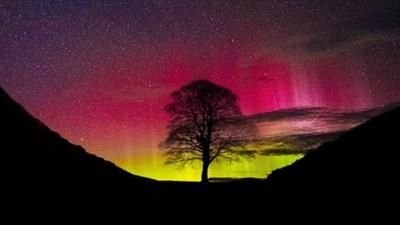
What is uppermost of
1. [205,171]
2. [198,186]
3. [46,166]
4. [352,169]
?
[205,171]

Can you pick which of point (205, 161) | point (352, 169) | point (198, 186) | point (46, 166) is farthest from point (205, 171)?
point (352, 169)

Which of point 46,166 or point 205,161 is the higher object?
point 205,161

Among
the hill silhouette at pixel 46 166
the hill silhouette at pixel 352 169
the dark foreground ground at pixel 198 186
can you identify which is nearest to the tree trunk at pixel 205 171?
the hill silhouette at pixel 46 166

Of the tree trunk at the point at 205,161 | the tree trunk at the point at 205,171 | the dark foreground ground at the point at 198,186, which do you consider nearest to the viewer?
the dark foreground ground at the point at 198,186

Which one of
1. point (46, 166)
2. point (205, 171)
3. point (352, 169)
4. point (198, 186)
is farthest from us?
point (205, 171)

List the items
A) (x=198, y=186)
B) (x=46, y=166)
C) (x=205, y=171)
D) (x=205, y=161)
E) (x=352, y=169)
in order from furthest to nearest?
(x=205, y=161)
(x=205, y=171)
(x=198, y=186)
(x=46, y=166)
(x=352, y=169)

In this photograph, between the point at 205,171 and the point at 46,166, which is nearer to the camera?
the point at 46,166

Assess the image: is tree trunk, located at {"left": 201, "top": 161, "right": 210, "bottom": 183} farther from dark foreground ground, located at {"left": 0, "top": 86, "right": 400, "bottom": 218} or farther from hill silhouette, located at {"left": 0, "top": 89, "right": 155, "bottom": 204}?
dark foreground ground, located at {"left": 0, "top": 86, "right": 400, "bottom": 218}

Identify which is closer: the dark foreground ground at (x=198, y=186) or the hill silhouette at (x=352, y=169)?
the hill silhouette at (x=352, y=169)

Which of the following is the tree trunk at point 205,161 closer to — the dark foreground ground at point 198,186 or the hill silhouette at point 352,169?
the dark foreground ground at point 198,186

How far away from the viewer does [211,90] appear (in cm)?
3012

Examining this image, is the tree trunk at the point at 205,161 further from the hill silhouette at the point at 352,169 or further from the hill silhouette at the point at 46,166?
the hill silhouette at the point at 352,169

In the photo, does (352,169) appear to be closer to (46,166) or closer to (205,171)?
(46,166)

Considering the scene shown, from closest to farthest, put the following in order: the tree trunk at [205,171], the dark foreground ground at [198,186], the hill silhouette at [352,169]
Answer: the hill silhouette at [352,169]
the dark foreground ground at [198,186]
the tree trunk at [205,171]
